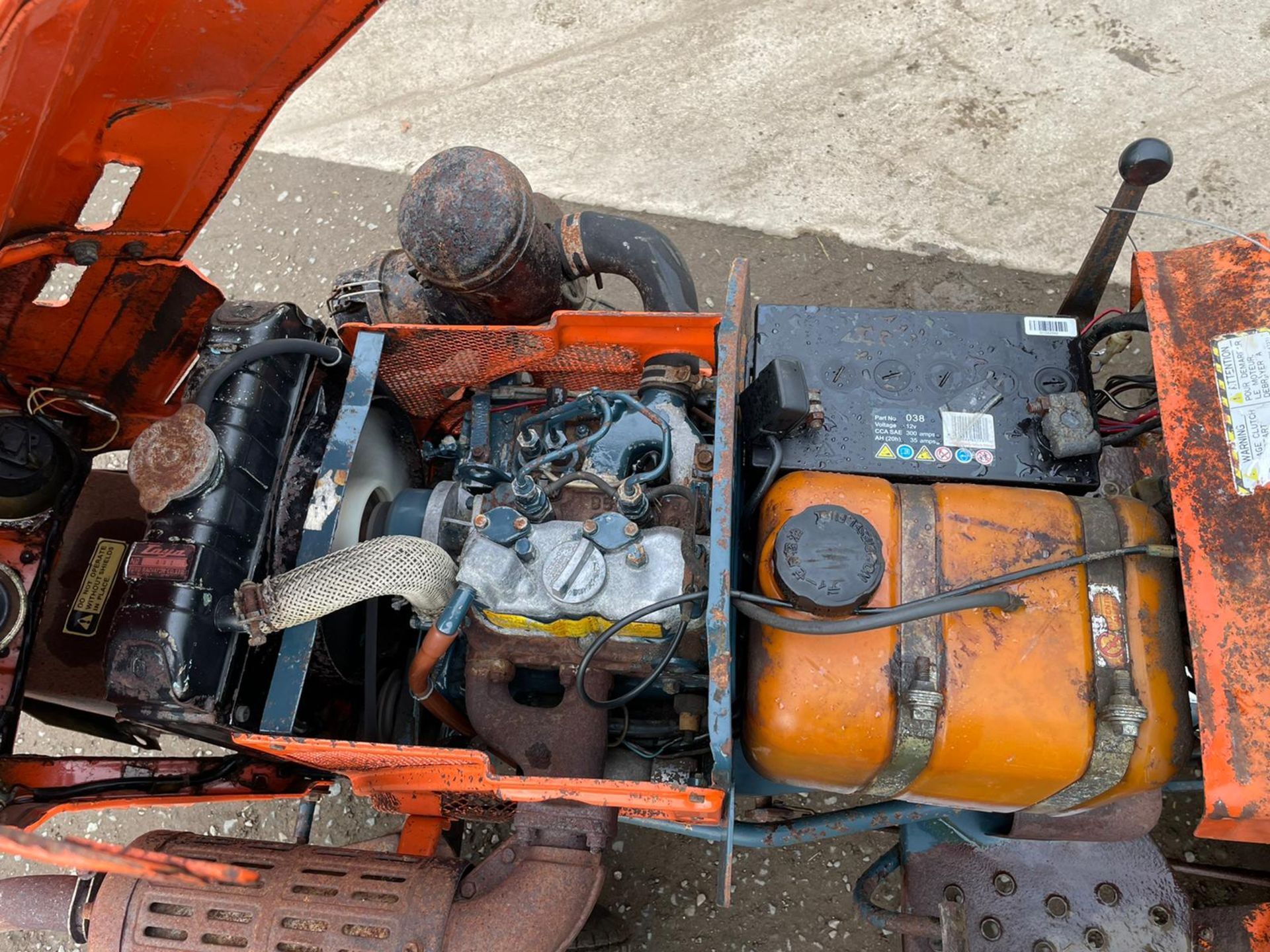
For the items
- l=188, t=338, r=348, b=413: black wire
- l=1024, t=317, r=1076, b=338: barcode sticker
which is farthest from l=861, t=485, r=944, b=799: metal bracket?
l=188, t=338, r=348, b=413: black wire

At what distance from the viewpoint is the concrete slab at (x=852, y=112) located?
3.24 metres

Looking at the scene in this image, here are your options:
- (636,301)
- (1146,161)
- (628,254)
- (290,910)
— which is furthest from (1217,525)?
(636,301)

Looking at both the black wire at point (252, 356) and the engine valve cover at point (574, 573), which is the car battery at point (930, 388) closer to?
the engine valve cover at point (574, 573)

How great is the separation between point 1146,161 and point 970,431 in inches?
25.3

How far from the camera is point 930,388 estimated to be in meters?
1.81

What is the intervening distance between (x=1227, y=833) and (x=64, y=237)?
2420 millimetres

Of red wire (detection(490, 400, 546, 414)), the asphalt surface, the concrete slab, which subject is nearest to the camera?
red wire (detection(490, 400, 546, 414))

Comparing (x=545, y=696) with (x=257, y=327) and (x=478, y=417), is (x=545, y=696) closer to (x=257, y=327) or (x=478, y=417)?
(x=478, y=417)

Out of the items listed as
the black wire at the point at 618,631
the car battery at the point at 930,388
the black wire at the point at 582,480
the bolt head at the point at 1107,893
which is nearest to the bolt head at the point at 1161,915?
the bolt head at the point at 1107,893

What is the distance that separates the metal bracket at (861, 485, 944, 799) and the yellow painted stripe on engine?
458 millimetres

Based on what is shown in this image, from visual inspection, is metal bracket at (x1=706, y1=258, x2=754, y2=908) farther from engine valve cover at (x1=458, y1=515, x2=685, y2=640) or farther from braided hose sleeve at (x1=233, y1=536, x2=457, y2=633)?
braided hose sleeve at (x1=233, y1=536, x2=457, y2=633)

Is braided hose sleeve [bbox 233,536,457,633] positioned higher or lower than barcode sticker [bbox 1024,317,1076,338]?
lower

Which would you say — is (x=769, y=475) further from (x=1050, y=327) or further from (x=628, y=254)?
(x=628, y=254)

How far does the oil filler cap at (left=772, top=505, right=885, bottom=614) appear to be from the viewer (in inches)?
56.5
